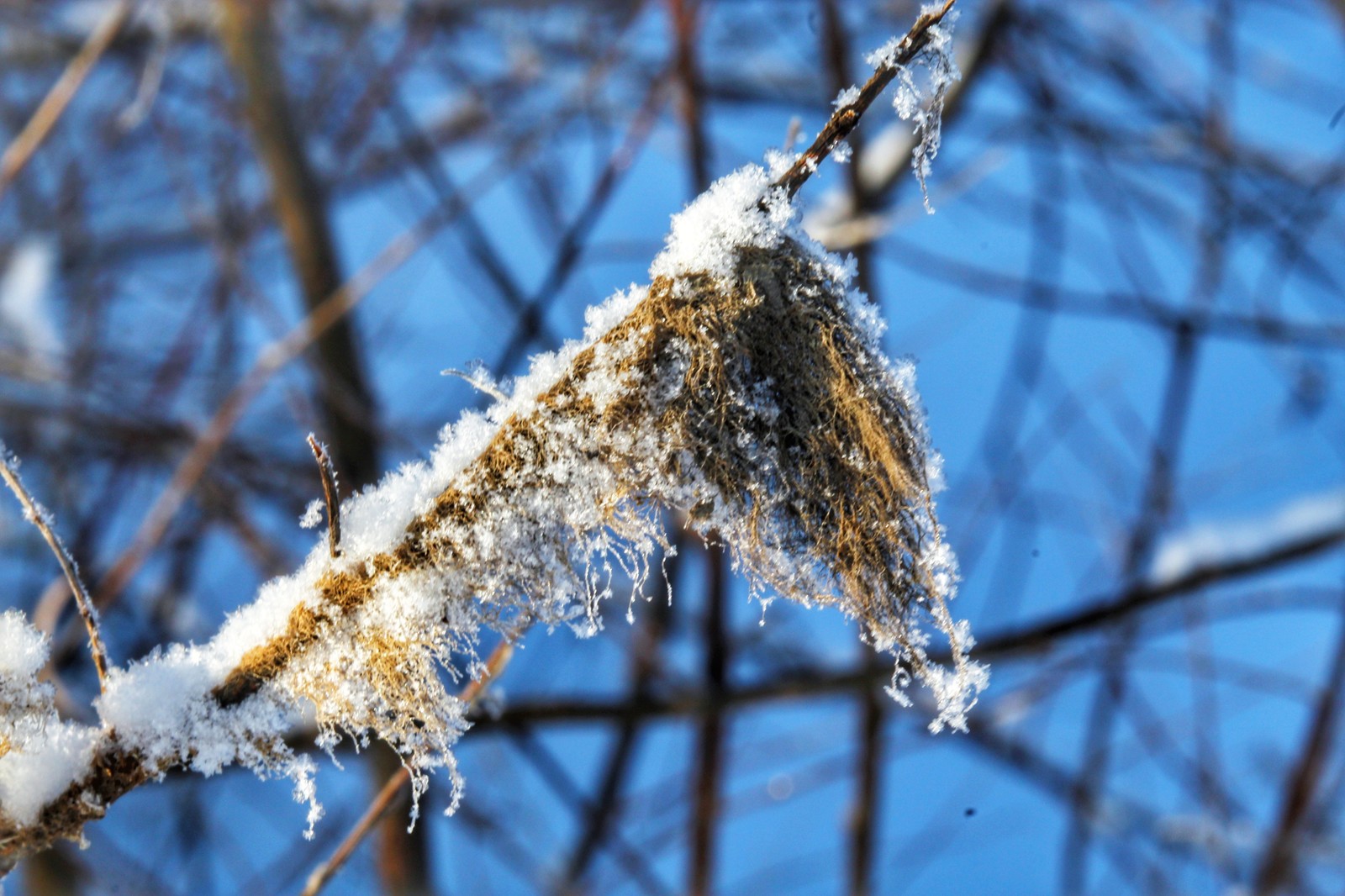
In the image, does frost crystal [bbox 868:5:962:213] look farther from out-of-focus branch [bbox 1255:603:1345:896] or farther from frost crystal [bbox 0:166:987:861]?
out-of-focus branch [bbox 1255:603:1345:896]

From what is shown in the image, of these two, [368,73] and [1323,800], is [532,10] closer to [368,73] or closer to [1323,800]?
[368,73]

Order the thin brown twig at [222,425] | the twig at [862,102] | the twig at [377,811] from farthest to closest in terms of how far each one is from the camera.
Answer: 1. the thin brown twig at [222,425]
2. the twig at [377,811]
3. the twig at [862,102]

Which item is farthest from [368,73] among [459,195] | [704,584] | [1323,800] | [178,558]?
[1323,800]

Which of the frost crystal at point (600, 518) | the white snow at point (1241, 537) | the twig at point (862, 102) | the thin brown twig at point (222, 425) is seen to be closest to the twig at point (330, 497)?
the frost crystal at point (600, 518)

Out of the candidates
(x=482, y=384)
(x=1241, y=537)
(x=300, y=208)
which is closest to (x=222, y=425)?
(x=300, y=208)

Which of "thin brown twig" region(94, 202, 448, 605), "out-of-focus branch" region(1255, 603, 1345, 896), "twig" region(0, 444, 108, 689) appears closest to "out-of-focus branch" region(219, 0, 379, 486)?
"thin brown twig" region(94, 202, 448, 605)

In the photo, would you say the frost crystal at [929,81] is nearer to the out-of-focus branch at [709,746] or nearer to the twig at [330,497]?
the twig at [330,497]

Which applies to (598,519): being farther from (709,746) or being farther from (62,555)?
(709,746)
